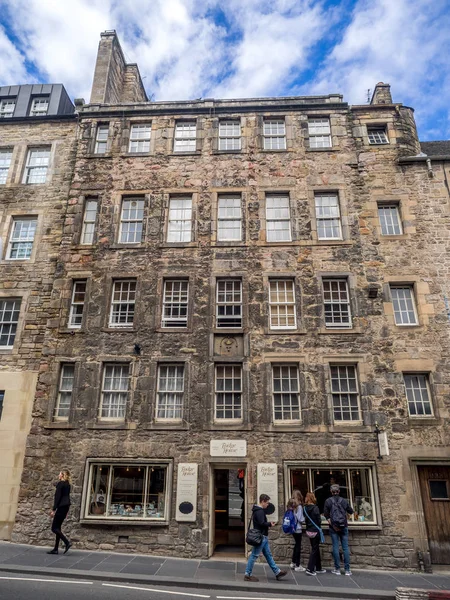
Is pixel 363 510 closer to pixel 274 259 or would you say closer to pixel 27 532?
pixel 274 259

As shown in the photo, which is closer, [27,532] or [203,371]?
[27,532]

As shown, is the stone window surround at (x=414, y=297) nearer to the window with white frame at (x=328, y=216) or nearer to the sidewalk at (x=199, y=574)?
the window with white frame at (x=328, y=216)

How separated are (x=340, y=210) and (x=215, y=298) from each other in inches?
236

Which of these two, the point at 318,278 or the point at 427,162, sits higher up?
the point at 427,162

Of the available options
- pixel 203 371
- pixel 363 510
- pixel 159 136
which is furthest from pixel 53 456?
pixel 159 136

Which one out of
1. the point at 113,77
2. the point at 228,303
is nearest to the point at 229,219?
the point at 228,303

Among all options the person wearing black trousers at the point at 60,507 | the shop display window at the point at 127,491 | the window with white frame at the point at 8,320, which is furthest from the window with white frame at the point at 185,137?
the person wearing black trousers at the point at 60,507

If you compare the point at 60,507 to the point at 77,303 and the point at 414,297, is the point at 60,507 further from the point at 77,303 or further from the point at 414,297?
the point at 414,297

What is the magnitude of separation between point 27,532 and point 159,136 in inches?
595

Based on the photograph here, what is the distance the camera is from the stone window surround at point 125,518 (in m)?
11.9

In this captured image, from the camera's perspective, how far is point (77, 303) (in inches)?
580

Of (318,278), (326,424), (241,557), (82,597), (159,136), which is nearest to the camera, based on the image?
(82,597)

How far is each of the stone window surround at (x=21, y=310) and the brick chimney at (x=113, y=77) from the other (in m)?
9.27

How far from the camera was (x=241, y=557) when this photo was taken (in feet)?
38.8
